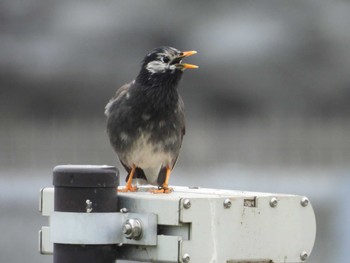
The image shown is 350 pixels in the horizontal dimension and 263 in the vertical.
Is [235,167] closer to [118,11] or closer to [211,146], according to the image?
[211,146]

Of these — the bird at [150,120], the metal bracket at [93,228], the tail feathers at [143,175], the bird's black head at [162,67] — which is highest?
the bird's black head at [162,67]

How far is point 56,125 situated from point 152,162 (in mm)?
4302

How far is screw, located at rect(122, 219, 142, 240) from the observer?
3.69 meters

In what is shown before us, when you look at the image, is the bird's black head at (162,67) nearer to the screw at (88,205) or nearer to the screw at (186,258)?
the screw at (88,205)

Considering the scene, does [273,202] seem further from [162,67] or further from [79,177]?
[162,67]

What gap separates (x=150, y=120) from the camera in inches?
246

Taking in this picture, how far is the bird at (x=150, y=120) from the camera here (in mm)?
6121

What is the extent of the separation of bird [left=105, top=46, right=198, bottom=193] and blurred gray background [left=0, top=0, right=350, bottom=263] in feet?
7.79

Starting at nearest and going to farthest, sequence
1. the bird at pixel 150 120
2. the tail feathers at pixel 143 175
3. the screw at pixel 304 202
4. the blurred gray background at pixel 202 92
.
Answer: the screw at pixel 304 202, the bird at pixel 150 120, the tail feathers at pixel 143 175, the blurred gray background at pixel 202 92

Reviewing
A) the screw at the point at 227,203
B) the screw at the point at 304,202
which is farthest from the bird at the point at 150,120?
the screw at the point at 227,203

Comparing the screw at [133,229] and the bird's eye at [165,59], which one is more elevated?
the bird's eye at [165,59]

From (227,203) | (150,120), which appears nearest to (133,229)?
(227,203)

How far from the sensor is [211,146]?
1072cm

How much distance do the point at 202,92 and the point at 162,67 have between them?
16.7 feet
